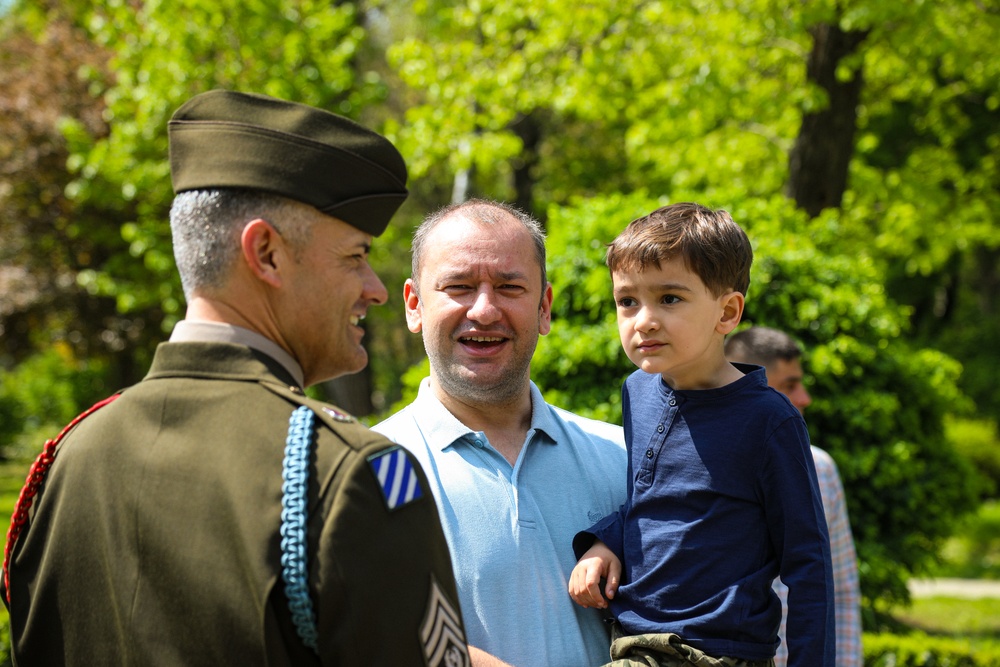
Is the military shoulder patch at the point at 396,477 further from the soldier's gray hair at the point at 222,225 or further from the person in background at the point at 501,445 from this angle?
the person in background at the point at 501,445

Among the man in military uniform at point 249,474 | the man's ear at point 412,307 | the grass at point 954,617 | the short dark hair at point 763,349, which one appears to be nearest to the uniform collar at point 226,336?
the man in military uniform at point 249,474

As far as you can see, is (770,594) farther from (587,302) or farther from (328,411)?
(587,302)

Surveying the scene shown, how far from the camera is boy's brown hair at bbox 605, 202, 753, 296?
2471 mm

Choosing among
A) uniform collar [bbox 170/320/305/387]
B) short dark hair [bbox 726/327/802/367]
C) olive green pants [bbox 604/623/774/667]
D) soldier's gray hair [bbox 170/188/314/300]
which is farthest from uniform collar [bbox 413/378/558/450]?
short dark hair [bbox 726/327/802/367]

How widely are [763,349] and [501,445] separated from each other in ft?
6.46

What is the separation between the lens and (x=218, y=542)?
1.49m

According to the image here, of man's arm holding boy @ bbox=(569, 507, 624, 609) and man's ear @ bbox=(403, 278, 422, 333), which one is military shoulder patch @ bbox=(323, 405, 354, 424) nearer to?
man's arm holding boy @ bbox=(569, 507, 624, 609)

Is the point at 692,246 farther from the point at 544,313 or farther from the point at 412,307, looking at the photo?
the point at 412,307

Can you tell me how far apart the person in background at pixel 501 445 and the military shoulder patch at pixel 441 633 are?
80cm

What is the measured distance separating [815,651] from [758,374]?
0.70 m

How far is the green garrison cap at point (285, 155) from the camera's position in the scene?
1.65 meters

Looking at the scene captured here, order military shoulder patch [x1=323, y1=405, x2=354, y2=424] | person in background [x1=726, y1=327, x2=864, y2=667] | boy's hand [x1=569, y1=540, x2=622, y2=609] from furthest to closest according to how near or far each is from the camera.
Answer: person in background [x1=726, y1=327, x2=864, y2=667]
boy's hand [x1=569, y1=540, x2=622, y2=609]
military shoulder patch [x1=323, y1=405, x2=354, y2=424]

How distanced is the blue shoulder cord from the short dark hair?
3063mm

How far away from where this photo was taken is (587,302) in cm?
523
